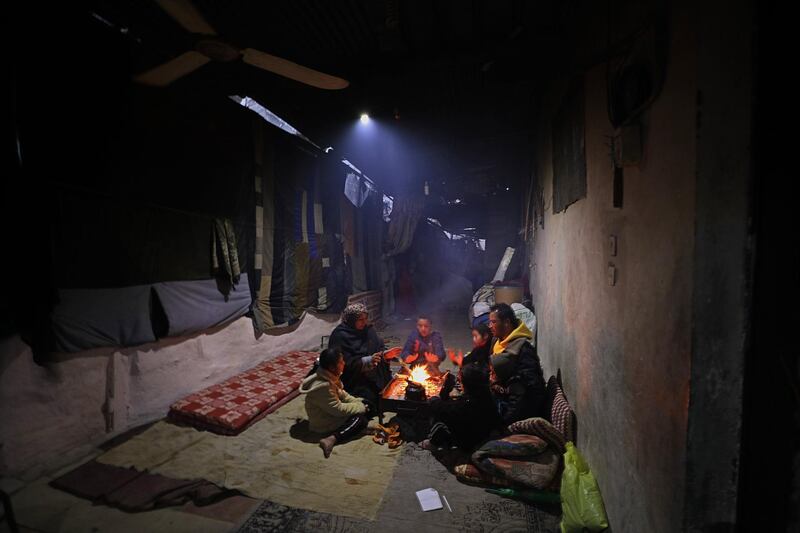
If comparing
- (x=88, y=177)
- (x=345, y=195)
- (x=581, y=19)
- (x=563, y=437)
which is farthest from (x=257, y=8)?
(x=345, y=195)

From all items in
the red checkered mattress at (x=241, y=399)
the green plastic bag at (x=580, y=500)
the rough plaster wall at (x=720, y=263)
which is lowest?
the red checkered mattress at (x=241, y=399)

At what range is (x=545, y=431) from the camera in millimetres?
3418

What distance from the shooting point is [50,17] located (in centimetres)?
344

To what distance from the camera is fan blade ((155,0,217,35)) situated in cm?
258

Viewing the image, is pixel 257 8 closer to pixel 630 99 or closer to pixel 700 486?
pixel 630 99

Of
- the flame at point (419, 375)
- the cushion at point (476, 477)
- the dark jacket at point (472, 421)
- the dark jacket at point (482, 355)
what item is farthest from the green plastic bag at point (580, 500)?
the flame at point (419, 375)

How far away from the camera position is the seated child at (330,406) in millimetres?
4270

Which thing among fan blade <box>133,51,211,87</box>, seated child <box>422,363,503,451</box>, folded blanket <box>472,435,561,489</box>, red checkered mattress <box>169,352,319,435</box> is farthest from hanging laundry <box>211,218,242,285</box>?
folded blanket <box>472,435,561,489</box>

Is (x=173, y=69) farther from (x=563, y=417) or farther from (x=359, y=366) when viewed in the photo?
(x=563, y=417)

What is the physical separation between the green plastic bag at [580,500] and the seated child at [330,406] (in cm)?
247

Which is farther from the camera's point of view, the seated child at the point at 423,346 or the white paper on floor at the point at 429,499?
the seated child at the point at 423,346

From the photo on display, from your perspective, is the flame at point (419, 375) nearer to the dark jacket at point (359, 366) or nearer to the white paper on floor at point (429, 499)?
the dark jacket at point (359, 366)

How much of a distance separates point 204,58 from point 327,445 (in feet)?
14.3

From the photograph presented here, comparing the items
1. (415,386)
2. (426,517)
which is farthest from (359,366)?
(426,517)
